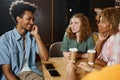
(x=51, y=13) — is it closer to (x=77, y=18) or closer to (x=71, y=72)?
(x=77, y=18)

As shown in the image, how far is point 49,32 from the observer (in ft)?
17.4

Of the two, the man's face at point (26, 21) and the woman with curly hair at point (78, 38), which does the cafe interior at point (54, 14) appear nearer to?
the woman with curly hair at point (78, 38)

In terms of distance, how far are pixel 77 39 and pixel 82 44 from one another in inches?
3.6

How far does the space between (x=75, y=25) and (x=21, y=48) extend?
31.8 inches

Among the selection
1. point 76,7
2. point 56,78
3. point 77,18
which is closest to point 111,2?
point 76,7

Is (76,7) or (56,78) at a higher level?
(76,7)

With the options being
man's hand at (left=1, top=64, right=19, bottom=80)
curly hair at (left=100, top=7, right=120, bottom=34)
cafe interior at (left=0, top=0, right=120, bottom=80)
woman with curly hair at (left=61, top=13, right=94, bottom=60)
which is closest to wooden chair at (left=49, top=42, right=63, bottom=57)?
woman with curly hair at (left=61, top=13, right=94, bottom=60)

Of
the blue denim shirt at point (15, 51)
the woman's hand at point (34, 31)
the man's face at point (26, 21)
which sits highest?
the man's face at point (26, 21)

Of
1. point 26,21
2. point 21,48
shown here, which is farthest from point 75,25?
point 21,48

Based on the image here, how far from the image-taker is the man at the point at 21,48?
2051mm

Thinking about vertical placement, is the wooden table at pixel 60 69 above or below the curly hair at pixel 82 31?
below

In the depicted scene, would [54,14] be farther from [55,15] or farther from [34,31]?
[34,31]

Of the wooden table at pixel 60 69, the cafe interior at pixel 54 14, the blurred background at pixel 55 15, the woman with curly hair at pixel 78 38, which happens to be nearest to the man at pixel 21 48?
the wooden table at pixel 60 69

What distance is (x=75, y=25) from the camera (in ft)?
8.83
